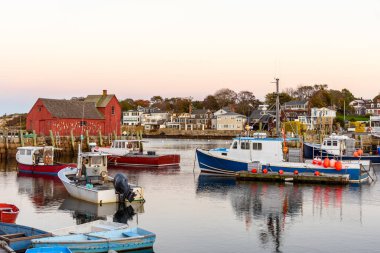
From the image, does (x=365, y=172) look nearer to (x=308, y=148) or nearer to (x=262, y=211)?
(x=262, y=211)

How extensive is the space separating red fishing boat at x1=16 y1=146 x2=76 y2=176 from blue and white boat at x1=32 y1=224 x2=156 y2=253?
21890mm

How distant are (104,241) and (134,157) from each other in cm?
3030

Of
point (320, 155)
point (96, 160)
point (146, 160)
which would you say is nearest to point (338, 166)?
point (320, 155)

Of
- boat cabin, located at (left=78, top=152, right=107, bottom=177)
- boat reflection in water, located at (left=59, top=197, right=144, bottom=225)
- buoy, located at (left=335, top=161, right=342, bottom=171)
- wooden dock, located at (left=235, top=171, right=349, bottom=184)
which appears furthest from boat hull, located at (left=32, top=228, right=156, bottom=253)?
buoy, located at (left=335, top=161, right=342, bottom=171)

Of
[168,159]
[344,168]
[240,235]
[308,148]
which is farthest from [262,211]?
[308,148]

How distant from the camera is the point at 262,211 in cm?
2253

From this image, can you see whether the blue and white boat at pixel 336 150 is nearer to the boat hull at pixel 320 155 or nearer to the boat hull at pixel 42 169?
the boat hull at pixel 320 155

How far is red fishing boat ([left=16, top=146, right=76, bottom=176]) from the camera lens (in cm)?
3606

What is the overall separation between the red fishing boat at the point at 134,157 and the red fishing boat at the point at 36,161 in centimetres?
822

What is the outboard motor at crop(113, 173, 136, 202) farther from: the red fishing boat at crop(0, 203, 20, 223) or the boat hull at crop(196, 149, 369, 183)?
the boat hull at crop(196, 149, 369, 183)

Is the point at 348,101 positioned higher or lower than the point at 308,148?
higher

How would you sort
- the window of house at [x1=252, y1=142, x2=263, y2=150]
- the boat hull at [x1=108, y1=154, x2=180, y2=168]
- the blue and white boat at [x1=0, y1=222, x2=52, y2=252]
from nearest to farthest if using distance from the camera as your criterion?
1. the blue and white boat at [x1=0, y1=222, x2=52, y2=252]
2. the window of house at [x1=252, y1=142, x2=263, y2=150]
3. the boat hull at [x1=108, y1=154, x2=180, y2=168]

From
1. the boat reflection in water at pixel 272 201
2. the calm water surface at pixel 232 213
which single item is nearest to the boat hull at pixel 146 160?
the boat reflection in water at pixel 272 201

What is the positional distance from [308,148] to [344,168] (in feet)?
63.1
